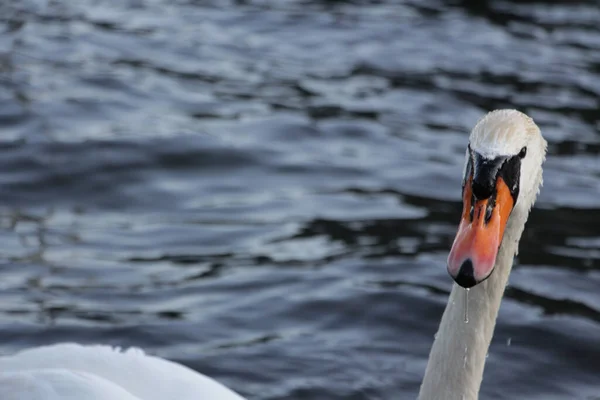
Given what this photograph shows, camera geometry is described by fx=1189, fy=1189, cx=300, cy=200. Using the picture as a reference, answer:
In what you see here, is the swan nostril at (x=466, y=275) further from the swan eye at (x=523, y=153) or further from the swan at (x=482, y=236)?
the swan eye at (x=523, y=153)

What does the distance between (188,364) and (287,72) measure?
4.79 metres

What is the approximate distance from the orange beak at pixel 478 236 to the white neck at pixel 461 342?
368 millimetres

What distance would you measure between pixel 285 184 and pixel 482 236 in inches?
178

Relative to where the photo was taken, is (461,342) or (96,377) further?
(96,377)

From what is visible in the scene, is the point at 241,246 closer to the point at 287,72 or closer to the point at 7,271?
the point at 7,271

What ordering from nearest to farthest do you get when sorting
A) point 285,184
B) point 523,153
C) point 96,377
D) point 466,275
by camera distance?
1. point 466,275
2. point 523,153
3. point 96,377
4. point 285,184

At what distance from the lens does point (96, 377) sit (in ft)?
13.7

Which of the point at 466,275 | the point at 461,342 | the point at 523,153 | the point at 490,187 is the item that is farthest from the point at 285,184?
the point at 466,275

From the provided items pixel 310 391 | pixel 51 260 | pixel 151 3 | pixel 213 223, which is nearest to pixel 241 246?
pixel 213 223

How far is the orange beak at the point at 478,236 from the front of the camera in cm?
340

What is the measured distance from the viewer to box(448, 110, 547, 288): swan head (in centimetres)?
343

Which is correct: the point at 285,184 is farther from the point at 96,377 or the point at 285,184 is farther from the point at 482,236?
the point at 482,236

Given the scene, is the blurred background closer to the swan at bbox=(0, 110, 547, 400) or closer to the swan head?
the swan at bbox=(0, 110, 547, 400)

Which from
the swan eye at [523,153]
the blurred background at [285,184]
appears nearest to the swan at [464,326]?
the swan eye at [523,153]
